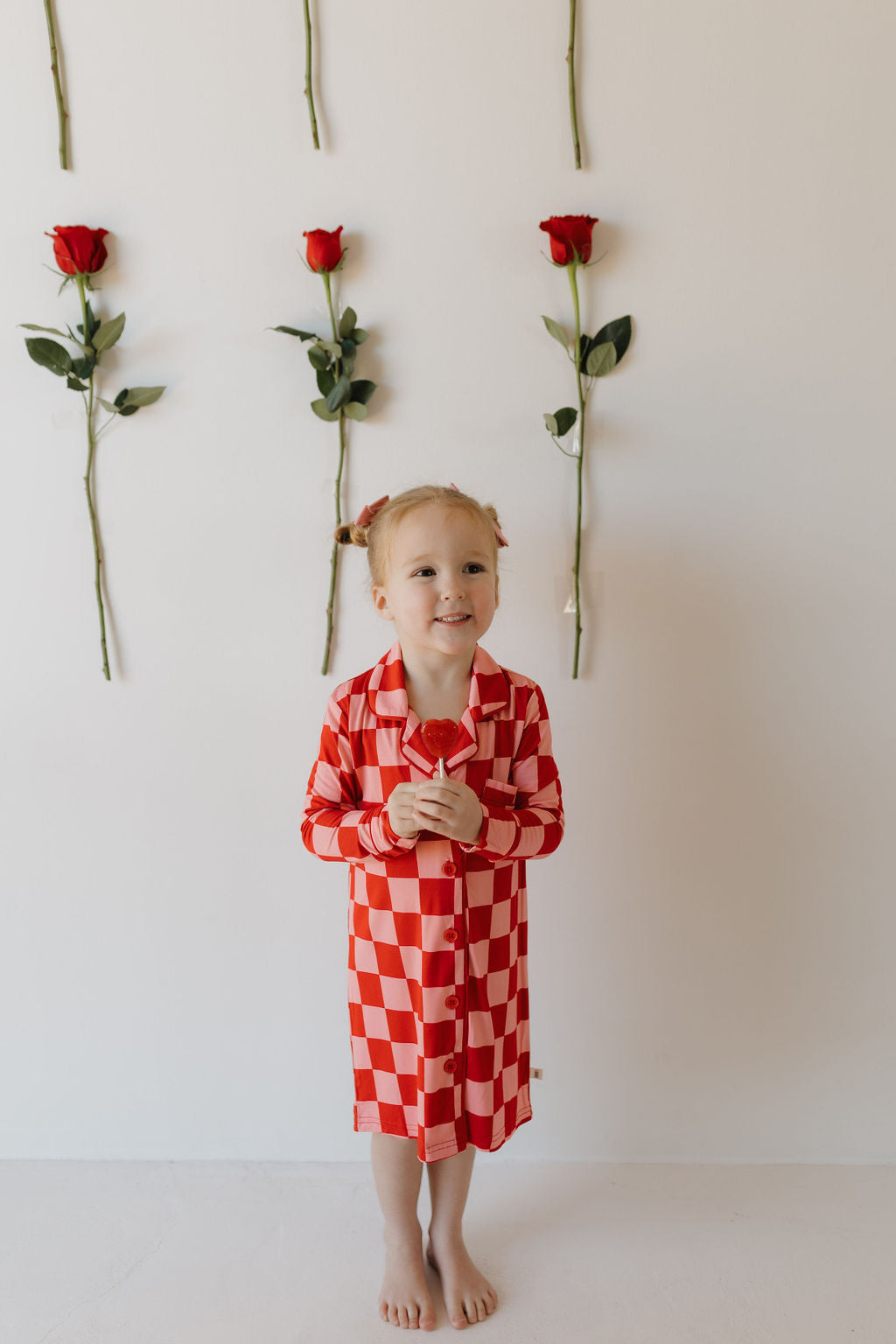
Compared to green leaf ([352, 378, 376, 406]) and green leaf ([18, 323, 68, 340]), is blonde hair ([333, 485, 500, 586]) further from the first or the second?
green leaf ([18, 323, 68, 340])

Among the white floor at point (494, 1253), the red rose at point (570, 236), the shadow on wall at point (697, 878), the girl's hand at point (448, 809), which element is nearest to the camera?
the girl's hand at point (448, 809)

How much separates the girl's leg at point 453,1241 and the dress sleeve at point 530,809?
0.46m

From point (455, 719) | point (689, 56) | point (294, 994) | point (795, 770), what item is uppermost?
point (689, 56)

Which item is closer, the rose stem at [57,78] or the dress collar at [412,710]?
the dress collar at [412,710]

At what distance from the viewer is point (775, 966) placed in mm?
1801

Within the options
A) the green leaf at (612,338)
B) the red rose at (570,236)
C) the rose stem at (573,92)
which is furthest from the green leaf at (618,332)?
the rose stem at (573,92)

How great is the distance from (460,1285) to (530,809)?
0.68 metres

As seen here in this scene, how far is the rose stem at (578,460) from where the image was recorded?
5.51 ft

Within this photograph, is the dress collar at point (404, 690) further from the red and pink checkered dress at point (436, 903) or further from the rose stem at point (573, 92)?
the rose stem at point (573, 92)

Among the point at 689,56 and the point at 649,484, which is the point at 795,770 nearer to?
the point at 649,484

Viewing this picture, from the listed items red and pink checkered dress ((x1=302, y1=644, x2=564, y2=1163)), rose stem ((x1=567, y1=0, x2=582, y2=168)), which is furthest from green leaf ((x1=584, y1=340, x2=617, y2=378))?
red and pink checkered dress ((x1=302, y1=644, x2=564, y2=1163))

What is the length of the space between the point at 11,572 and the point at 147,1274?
1.14 metres

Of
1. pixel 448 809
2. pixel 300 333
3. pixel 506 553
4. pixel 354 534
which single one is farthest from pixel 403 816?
pixel 300 333

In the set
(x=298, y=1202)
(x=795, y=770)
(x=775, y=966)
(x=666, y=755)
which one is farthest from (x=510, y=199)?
(x=298, y=1202)
